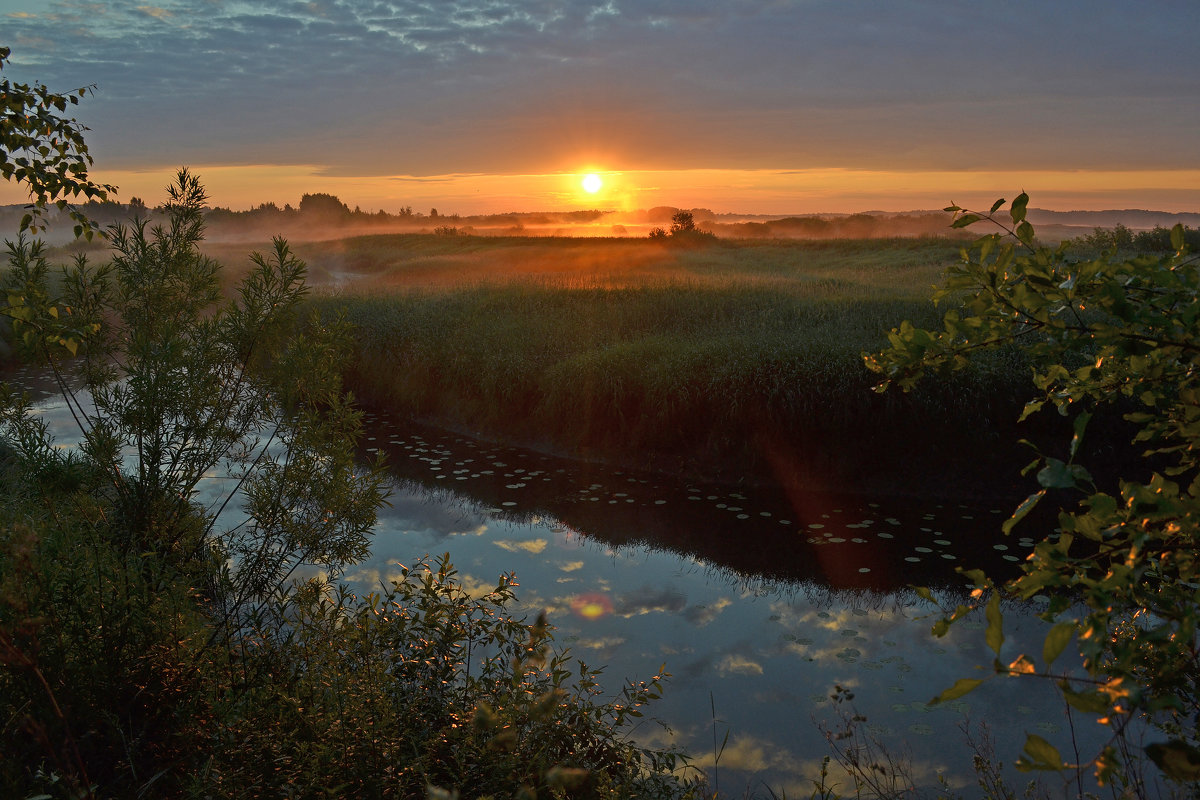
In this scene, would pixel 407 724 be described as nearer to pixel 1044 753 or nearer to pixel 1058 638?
pixel 1044 753

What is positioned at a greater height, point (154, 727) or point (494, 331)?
point (494, 331)

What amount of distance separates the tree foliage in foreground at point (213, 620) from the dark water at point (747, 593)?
1200 mm

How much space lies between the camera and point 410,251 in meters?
53.6

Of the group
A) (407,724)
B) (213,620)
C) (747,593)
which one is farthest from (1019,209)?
(747,593)

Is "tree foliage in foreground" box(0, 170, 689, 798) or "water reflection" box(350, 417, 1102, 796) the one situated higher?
"tree foliage in foreground" box(0, 170, 689, 798)

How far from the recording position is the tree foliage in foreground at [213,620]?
437cm

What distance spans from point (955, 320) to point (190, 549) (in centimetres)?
529

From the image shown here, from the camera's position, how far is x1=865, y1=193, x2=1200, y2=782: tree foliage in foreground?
1747mm

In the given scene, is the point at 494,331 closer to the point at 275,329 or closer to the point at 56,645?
the point at 275,329

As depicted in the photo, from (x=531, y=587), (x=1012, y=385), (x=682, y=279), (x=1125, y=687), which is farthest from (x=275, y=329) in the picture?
(x=682, y=279)

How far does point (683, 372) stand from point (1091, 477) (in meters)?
12.2

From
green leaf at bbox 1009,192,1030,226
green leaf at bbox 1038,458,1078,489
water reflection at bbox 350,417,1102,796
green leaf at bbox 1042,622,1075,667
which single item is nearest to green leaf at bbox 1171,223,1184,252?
green leaf at bbox 1009,192,1030,226

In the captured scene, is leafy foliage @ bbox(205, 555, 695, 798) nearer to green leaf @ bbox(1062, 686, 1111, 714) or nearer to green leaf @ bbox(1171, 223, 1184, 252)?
green leaf @ bbox(1062, 686, 1111, 714)

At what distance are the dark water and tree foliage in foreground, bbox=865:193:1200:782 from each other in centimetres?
245
